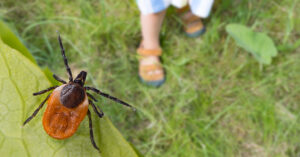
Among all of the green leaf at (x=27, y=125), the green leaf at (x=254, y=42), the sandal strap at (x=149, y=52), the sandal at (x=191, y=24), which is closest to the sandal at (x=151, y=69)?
the sandal strap at (x=149, y=52)

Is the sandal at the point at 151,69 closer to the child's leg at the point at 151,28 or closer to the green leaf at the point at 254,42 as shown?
the child's leg at the point at 151,28

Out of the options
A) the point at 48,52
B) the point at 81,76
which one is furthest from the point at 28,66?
the point at 48,52

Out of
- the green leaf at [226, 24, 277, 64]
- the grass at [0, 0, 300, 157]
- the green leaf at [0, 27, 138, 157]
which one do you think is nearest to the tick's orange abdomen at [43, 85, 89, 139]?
the green leaf at [0, 27, 138, 157]

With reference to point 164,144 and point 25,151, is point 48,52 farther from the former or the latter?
point 25,151

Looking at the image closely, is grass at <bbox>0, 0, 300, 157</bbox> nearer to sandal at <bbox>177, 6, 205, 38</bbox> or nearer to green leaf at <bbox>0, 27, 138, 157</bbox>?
sandal at <bbox>177, 6, 205, 38</bbox>

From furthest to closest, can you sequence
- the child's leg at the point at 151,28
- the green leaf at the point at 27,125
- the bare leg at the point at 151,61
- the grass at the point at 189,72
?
the bare leg at the point at 151,61
the grass at the point at 189,72
the child's leg at the point at 151,28
the green leaf at the point at 27,125
